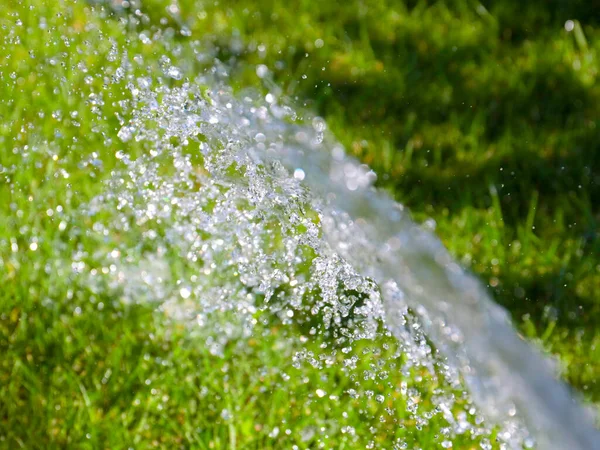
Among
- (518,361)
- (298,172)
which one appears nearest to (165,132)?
(298,172)

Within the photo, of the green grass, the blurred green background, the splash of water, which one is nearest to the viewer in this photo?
the splash of water

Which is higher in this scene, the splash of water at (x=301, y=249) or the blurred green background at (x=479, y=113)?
the blurred green background at (x=479, y=113)

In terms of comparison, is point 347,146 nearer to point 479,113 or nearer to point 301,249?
point 479,113

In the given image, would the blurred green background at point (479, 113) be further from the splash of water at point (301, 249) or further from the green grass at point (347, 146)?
the splash of water at point (301, 249)

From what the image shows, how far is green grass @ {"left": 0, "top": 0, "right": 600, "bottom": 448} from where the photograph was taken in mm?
1749

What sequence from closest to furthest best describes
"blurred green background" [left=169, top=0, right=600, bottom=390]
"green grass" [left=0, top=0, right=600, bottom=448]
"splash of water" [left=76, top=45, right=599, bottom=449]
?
"splash of water" [left=76, top=45, right=599, bottom=449], "green grass" [left=0, top=0, right=600, bottom=448], "blurred green background" [left=169, top=0, right=600, bottom=390]

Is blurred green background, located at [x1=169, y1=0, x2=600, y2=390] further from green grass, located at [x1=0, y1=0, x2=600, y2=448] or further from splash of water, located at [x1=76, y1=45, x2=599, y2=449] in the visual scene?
splash of water, located at [x1=76, y1=45, x2=599, y2=449]

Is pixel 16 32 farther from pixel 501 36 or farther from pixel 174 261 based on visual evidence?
pixel 501 36

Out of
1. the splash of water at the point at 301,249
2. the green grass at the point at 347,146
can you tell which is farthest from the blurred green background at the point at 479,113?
the splash of water at the point at 301,249

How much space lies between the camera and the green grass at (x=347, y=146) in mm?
1749

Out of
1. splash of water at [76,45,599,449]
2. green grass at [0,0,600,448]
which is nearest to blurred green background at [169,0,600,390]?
green grass at [0,0,600,448]

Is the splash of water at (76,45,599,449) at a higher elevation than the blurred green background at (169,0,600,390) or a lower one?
lower

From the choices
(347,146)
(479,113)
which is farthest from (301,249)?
(479,113)

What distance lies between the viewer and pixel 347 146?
2535 mm
